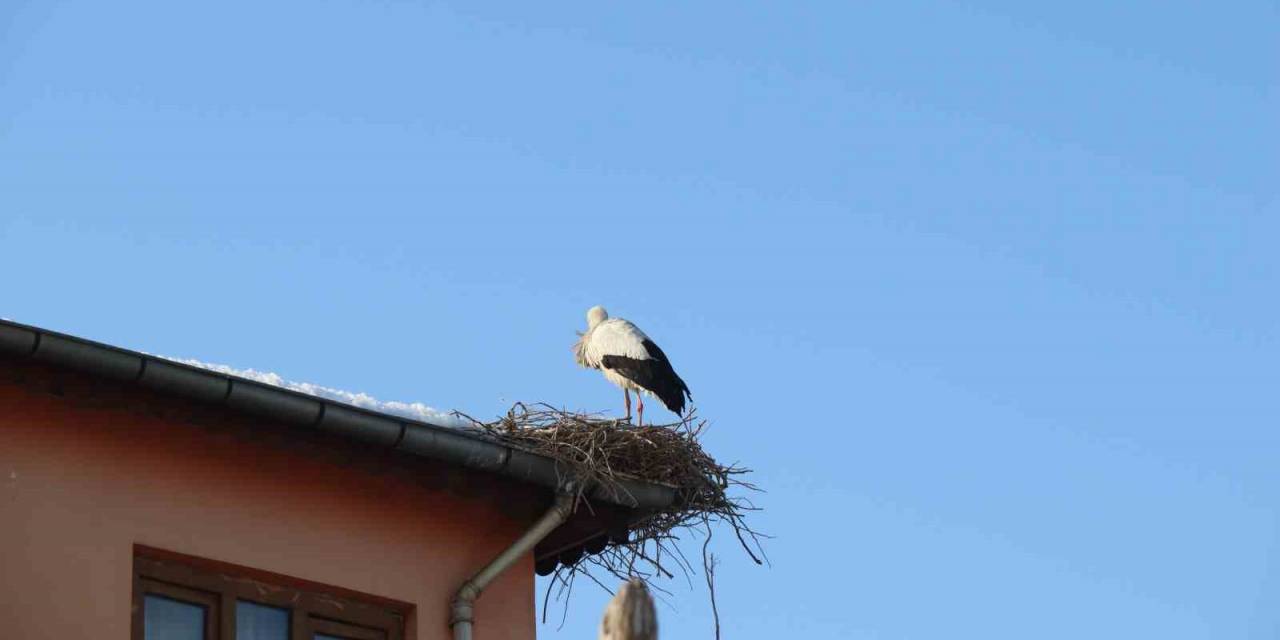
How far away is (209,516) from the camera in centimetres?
866

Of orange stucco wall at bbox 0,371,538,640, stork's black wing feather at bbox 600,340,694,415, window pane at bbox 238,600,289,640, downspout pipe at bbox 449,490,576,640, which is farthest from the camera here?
stork's black wing feather at bbox 600,340,694,415

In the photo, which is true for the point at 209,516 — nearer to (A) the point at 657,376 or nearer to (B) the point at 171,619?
(B) the point at 171,619

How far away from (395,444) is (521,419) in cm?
188

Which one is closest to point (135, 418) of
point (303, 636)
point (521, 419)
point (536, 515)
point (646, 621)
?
point (303, 636)

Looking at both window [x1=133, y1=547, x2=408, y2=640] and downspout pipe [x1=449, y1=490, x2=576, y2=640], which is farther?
downspout pipe [x1=449, y1=490, x2=576, y2=640]

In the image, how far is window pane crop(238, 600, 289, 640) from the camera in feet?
28.3

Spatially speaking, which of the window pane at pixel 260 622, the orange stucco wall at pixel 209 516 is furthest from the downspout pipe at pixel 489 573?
the window pane at pixel 260 622

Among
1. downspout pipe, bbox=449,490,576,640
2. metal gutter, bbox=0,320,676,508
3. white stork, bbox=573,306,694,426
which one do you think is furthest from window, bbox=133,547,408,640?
white stork, bbox=573,306,694,426

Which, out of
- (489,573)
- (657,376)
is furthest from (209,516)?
(657,376)

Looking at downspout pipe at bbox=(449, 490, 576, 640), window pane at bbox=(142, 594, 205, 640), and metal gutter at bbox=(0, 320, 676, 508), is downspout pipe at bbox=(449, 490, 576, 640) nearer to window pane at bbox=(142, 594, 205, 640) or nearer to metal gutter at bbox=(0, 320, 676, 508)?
metal gutter at bbox=(0, 320, 676, 508)

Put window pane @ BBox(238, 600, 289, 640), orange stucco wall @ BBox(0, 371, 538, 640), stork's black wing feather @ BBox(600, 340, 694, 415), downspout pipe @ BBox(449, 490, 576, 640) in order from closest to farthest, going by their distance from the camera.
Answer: orange stucco wall @ BBox(0, 371, 538, 640) < window pane @ BBox(238, 600, 289, 640) < downspout pipe @ BBox(449, 490, 576, 640) < stork's black wing feather @ BBox(600, 340, 694, 415)

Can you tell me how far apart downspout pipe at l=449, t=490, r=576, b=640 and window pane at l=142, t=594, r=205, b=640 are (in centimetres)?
107

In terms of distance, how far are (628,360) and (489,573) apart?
6290 millimetres

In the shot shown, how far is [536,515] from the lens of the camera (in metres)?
9.68
